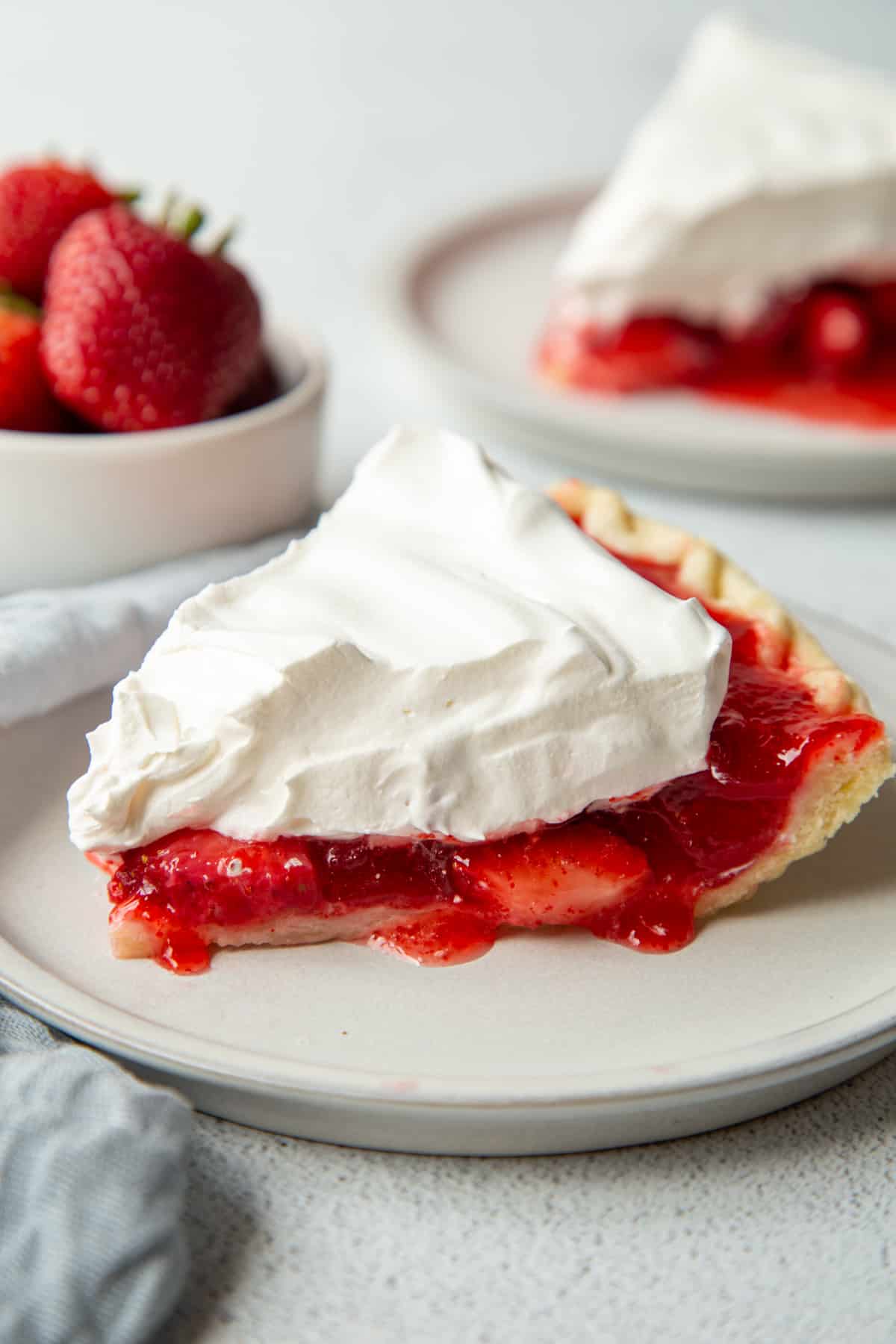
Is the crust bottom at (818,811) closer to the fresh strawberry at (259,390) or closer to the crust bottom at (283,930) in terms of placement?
the crust bottom at (283,930)

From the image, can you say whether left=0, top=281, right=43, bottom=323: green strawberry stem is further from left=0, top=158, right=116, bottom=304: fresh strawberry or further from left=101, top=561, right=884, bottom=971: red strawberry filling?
left=101, top=561, right=884, bottom=971: red strawberry filling

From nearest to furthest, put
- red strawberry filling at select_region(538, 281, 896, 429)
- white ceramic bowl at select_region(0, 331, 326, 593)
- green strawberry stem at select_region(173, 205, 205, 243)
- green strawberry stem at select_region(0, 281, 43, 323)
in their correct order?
white ceramic bowl at select_region(0, 331, 326, 593)
green strawberry stem at select_region(0, 281, 43, 323)
green strawberry stem at select_region(173, 205, 205, 243)
red strawberry filling at select_region(538, 281, 896, 429)

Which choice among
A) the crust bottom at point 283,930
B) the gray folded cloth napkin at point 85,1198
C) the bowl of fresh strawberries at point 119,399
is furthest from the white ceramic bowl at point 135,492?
the gray folded cloth napkin at point 85,1198

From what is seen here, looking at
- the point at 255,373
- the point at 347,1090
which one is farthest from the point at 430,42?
the point at 347,1090

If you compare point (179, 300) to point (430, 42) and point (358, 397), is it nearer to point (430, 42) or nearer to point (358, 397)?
point (358, 397)

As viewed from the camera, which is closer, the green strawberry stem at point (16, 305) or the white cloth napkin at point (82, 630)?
the white cloth napkin at point (82, 630)

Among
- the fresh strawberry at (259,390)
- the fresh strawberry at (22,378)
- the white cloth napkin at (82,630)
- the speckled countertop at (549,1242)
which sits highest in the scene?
the fresh strawberry at (22,378)

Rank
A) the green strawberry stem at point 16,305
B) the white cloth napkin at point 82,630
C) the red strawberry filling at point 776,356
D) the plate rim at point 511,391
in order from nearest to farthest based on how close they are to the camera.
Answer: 1. the white cloth napkin at point 82,630
2. the green strawberry stem at point 16,305
3. the plate rim at point 511,391
4. the red strawberry filling at point 776,356

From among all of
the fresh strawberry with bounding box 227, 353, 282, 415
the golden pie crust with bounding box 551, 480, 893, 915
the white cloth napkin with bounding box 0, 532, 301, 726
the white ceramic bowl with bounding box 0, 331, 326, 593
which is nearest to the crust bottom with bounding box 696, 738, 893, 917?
the golden pie crust with bounding box 551, 480, 893, 915
